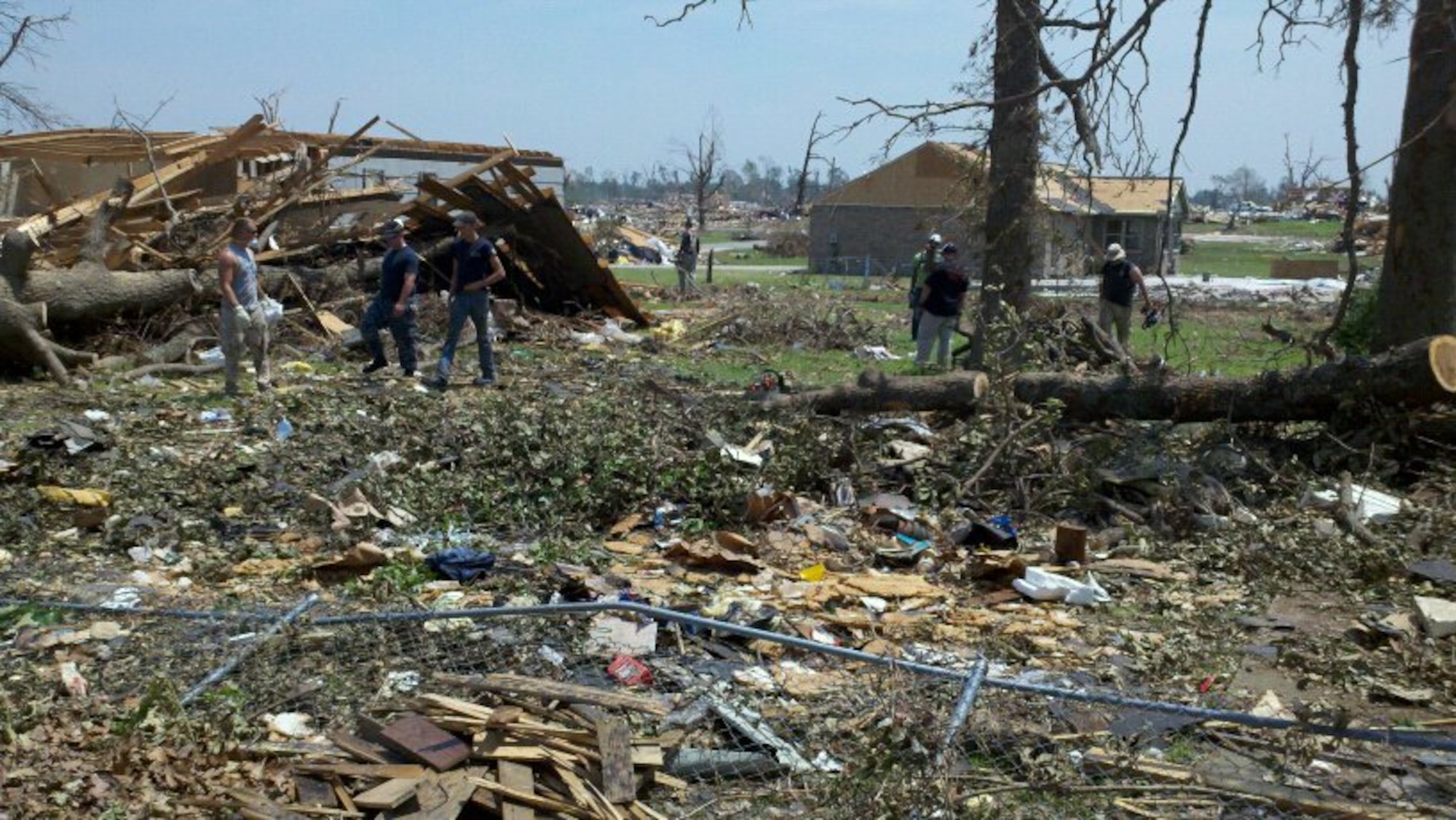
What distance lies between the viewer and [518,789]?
3.88 m

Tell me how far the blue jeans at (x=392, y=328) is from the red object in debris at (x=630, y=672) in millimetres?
8044

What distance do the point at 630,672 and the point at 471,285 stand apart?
794 cm

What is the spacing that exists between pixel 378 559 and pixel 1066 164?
18.3 ft

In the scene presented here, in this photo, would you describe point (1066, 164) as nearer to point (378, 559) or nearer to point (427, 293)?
point (378, 559)

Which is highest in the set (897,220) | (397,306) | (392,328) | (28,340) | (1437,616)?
(897,220)

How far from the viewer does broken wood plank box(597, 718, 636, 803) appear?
3.91m

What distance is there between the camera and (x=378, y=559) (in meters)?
6.56

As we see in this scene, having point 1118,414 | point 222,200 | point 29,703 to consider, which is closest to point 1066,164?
point 1118,414

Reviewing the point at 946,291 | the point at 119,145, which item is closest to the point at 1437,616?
the point at 946,291

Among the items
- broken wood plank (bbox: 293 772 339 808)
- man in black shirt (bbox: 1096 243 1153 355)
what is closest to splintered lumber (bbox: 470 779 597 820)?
broken wood plank (bbox: 293 772 339 808)

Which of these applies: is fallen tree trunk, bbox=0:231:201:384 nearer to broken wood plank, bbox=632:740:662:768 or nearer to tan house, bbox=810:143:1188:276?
broken wood plank, bbox=632:740:662:768

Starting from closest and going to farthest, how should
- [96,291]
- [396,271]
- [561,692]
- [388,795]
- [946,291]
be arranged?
[388,795]
[561,692]
[396,271]
[96,291]
[946,291]

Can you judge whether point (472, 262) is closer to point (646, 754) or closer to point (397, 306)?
point (397, 306)

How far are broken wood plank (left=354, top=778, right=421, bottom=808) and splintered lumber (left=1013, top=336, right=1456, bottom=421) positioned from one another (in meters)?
5.57
